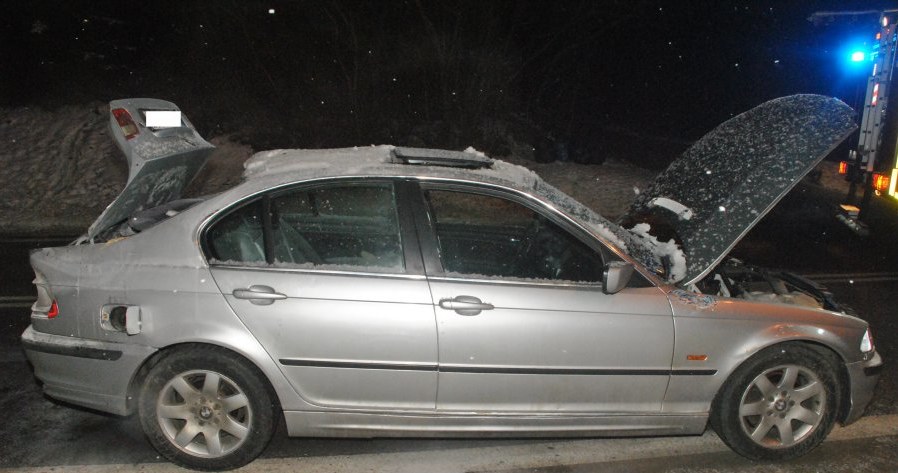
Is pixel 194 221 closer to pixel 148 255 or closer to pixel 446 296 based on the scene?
pixel 148 255

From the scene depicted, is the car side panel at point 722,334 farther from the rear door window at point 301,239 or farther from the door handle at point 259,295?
the door handle at point 259,295

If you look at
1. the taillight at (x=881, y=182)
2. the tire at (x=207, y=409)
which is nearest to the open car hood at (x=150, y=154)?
the tire at (x=207, y=409)

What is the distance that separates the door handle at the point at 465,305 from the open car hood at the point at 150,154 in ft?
5.99

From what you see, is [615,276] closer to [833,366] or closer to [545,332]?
[545,332]

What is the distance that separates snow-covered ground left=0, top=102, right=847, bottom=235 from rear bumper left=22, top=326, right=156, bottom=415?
22.1ft

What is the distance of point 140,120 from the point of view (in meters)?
4.18

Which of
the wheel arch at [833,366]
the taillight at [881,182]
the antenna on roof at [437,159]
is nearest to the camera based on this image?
the wheel arch at [833,366]

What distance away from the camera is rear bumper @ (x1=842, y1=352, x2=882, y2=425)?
13.1ft

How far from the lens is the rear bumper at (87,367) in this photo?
142 inches

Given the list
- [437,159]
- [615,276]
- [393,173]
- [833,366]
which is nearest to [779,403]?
[833,366]

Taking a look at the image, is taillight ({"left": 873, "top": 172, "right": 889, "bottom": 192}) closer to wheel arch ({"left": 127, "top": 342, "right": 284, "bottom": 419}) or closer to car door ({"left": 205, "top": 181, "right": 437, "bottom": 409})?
car door ({"left": 205, "top": 181, "right": 437, "bottom": 409})

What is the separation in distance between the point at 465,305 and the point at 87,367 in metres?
1.89

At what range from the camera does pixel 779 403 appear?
3.90m

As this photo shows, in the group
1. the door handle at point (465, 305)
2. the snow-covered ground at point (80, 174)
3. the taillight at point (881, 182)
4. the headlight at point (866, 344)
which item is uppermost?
the door handle at point (465, 305)
